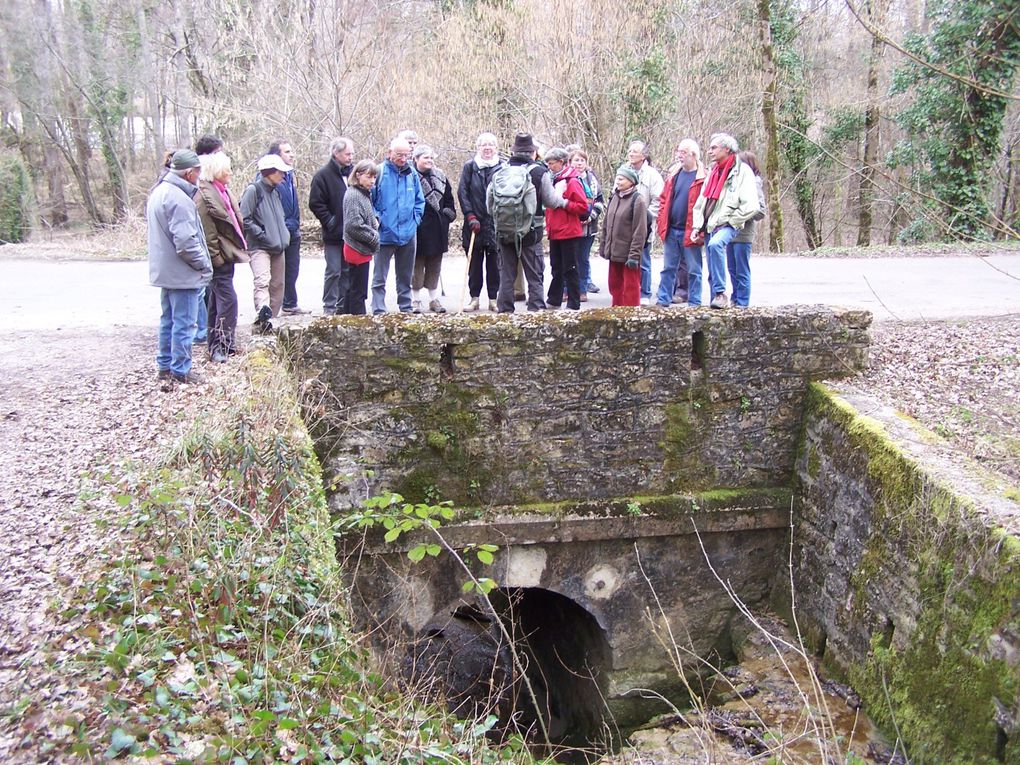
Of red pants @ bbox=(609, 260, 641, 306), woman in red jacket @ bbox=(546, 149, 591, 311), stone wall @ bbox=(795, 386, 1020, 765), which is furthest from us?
red pants @ bbox=(609, 260, 641, 306)

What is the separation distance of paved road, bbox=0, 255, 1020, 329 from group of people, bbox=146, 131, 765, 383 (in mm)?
1140

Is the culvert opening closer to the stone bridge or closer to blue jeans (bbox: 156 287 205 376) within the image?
the stone bridge

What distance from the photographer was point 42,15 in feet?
84.8

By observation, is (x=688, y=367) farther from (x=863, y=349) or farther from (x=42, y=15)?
(x=42, y=15)

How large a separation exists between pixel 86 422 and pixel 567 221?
5172mm

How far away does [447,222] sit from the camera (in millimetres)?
9195

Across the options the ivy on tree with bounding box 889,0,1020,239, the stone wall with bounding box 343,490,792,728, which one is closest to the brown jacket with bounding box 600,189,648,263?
the stone wall with bounding box 343,490,792,728

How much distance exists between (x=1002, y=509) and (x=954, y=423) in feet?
6.32

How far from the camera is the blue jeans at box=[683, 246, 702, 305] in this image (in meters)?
9.31

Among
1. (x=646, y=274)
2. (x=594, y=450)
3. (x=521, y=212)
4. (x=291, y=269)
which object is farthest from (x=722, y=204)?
(x=291, y=269)

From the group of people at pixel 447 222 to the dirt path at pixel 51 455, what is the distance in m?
0.87

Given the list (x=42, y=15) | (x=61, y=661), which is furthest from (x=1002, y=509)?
(x=42, y=15)

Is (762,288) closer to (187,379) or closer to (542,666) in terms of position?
(542,666)

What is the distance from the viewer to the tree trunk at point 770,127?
54.9 feet
